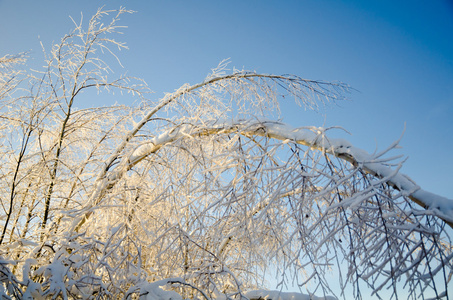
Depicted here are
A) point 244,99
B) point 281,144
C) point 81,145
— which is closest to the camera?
point 281,144

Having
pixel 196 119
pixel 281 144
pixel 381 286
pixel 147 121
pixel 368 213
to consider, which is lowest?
pixel 381 286

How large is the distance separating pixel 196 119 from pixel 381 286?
2255mm

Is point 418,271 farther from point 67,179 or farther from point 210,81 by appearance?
point 67,179

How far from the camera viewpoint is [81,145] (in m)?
4.84

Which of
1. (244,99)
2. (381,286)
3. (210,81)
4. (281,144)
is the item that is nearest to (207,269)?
(281,144)

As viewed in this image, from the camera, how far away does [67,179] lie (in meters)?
4.14

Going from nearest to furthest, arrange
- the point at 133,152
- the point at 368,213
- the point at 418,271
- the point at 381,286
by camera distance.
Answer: the point at 381,286 → the point at 418,271 → the point at 368,213 → the point at 133,152

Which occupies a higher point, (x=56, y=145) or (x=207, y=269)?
(x=56, y=145)

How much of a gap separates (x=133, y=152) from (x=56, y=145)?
4.88 feet

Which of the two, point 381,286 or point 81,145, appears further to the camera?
point 81,145

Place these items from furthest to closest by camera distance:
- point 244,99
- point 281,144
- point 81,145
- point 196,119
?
1. point 81,145
2. point 244,99
3. point 196,119
4. point 281,144

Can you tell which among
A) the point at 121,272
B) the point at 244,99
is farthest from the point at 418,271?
the point at 244,99

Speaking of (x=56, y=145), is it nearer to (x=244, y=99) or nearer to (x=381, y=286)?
(x=244, y=99)

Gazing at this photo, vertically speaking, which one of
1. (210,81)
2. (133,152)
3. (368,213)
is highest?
(210,81)
